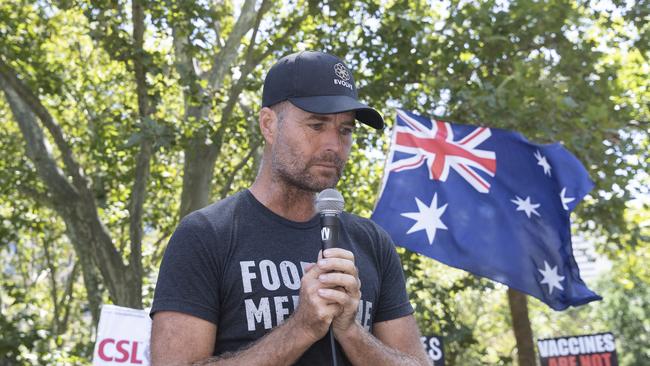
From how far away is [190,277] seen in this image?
2438mm

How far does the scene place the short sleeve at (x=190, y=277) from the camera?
7.90 feet

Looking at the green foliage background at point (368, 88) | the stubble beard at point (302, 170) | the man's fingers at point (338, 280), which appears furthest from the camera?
the green foliage background at point (368, 88)

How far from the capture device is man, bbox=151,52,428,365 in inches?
90.5

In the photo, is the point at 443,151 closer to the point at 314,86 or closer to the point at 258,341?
the point at 314,86

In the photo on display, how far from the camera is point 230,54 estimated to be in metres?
12.8

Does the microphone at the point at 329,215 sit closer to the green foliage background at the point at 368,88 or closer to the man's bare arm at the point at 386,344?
the man's bare arm at the point at 386,344

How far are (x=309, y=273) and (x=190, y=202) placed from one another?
943 cm

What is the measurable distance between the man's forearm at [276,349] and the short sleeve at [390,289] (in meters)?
0.59

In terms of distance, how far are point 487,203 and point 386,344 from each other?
536 cm

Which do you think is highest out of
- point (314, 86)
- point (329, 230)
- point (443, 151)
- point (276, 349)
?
point (443, 151)

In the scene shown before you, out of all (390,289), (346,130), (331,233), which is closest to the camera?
(331,233)

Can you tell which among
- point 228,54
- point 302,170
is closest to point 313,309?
point 302,170

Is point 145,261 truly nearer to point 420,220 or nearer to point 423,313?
point 423,313

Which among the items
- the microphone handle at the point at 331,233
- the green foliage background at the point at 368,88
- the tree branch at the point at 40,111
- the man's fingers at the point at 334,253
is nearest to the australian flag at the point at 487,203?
the green foliage background at the point at 368,88
